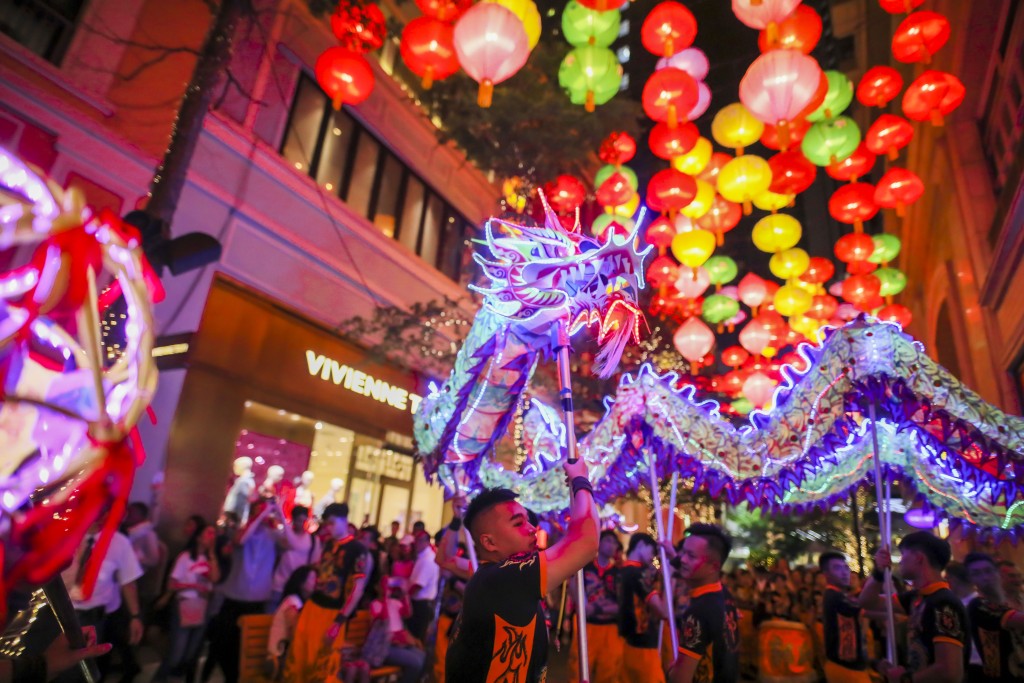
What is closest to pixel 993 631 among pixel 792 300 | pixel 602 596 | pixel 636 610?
pixel 636 610

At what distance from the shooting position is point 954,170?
9781 millimetres

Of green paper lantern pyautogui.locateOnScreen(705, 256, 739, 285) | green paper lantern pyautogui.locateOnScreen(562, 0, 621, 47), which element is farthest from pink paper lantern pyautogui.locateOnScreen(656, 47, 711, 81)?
green paper lantern pyautogui.locateOnScreen(705, 256, 739, 285)

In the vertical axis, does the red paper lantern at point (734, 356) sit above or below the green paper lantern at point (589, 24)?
below

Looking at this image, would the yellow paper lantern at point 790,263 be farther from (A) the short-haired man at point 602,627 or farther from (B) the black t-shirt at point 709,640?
(B) the black t-shirt at point 709,640

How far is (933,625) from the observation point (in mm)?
3373

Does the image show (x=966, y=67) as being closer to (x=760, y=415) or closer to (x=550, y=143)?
(x=550, y=143)

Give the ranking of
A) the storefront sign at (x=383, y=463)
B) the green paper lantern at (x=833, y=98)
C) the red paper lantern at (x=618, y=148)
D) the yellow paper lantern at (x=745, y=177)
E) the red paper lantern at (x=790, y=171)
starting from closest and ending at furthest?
the green paper lantern at (x=833, y=98)
the yellow paper lantern at (x=745, y=177)
the red paper lantern at (x=790, y=171)
the red paper lantern at (x=618, y=148)
the storefront sign at (x=383, y=463)

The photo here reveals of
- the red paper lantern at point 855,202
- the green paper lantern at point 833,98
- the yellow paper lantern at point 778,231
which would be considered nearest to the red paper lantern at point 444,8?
the green paper lantern at point 833,98

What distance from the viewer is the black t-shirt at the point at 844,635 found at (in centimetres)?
484

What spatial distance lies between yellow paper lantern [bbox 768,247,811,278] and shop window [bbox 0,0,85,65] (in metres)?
9.60

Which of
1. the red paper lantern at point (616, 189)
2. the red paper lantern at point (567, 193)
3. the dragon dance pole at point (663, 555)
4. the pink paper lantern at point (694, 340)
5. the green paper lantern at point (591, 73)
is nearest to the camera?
the dragon dance pole at point (663, 555)

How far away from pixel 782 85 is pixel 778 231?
2926mm

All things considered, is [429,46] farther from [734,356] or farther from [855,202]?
[734,356]

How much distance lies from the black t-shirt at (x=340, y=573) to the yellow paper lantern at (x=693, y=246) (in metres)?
5.77
